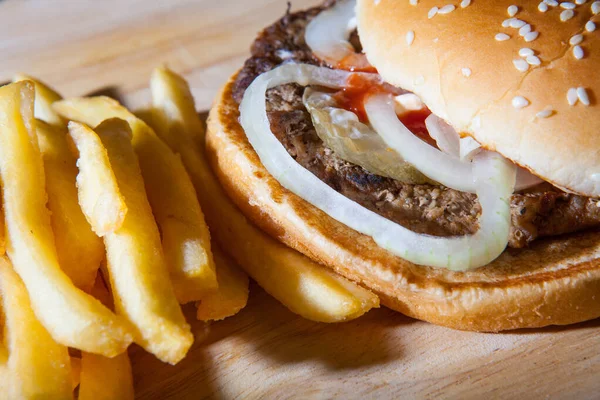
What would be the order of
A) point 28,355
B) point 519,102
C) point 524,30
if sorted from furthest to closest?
point 524,30, point 519,102, point 28,355

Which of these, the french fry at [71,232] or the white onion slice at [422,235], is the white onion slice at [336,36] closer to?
the white onion slice at [422,235]

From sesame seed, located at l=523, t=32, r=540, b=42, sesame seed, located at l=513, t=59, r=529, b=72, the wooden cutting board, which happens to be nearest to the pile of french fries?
the wooden cutting board

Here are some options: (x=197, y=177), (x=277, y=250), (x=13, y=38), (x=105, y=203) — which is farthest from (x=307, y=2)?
(x=105, y=203)

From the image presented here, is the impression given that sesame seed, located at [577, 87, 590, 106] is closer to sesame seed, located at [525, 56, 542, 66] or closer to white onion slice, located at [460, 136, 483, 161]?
sesame seed, located at [525, 56, 542, 66]

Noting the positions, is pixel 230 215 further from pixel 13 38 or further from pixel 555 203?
pixel 13 38

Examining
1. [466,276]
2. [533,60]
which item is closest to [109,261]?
[466,276]

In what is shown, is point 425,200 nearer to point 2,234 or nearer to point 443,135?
point 443,135
